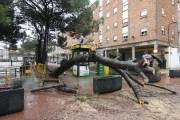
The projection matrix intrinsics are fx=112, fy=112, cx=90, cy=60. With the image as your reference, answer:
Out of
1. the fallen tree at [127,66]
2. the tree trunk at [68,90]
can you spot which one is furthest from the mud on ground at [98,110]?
the tree trunk at [68,90]

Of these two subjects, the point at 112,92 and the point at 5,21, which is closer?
the point at 112,92

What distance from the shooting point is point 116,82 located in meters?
4.90

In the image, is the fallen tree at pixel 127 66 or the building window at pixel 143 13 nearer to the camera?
the fallen tree at pixel 127 66

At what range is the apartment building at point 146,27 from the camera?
15492mm

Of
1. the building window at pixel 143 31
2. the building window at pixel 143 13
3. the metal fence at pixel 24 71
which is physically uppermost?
the building window at pixel 143 13

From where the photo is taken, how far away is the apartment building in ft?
50.8

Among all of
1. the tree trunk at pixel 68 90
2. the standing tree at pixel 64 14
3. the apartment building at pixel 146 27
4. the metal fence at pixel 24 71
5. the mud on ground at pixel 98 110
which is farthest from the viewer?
the apartment building at pixel 146 27

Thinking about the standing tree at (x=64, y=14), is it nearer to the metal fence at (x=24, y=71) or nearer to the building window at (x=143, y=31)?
the metal fence at (x=24, y=71)

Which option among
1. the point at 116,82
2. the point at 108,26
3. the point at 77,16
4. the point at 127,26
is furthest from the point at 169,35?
the point at 116,82

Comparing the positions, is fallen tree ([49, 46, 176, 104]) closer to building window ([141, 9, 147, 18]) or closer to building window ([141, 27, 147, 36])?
building window ([141, 27, 147, 36])

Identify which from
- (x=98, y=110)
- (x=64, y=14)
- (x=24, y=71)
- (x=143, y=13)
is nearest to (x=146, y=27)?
(x=143, y=13)

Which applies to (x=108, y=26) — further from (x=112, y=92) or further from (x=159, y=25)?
(x=112, y=92)

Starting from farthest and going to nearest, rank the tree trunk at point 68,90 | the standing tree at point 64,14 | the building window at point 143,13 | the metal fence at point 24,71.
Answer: the building window at point 143,13, the standing tree at point 64,14, the metal fence at point 24,71, the tree trunk at point 68,90

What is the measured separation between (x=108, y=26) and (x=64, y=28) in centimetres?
1312
